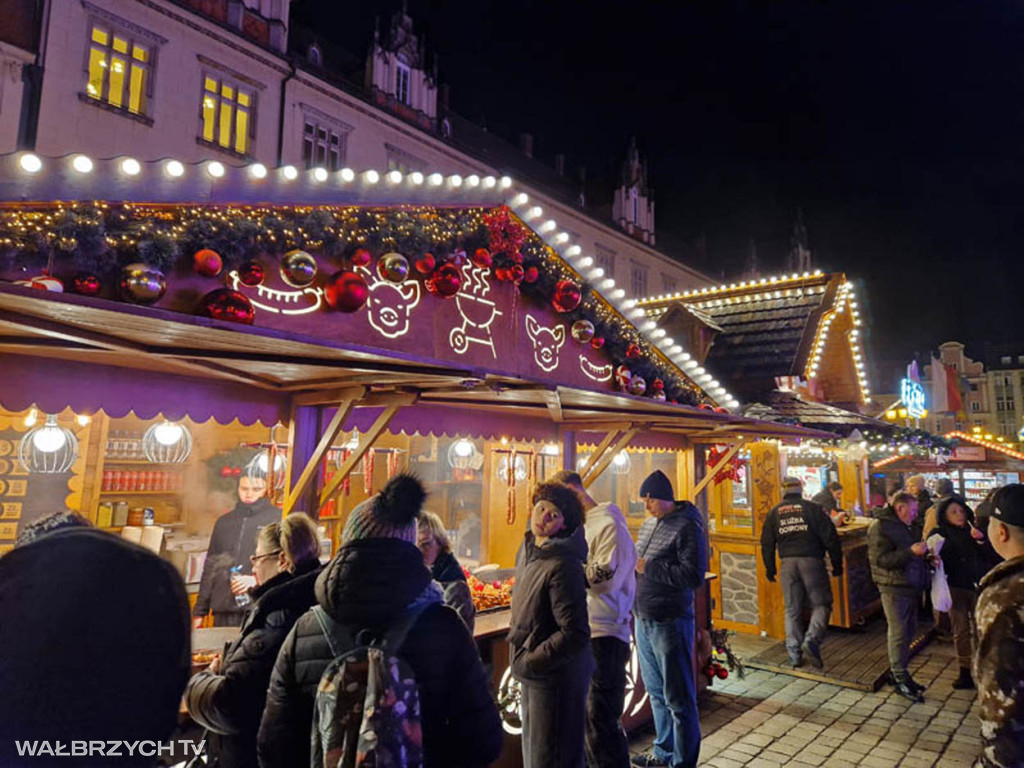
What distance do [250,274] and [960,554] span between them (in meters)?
8.87

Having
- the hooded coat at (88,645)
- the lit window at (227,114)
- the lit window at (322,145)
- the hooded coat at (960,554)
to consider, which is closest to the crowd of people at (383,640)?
the hooded coat at (88,645)

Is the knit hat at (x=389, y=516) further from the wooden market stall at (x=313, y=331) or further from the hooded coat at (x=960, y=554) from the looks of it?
the hooded coat at (x=960, y=554)

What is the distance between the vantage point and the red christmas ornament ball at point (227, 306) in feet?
11.5

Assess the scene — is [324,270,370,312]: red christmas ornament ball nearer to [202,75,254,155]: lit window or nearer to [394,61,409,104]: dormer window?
[202,75,254,155]: lit window

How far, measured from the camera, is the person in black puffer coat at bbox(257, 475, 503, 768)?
6.89ft

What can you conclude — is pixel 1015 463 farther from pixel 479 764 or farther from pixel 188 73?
pixel 188 73

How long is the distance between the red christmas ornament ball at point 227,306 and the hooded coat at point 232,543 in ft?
8.69

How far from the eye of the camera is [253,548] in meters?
5.68

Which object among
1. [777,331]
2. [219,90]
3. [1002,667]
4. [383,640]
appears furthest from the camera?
[219,90]

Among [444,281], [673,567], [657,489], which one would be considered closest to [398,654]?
[444,281]

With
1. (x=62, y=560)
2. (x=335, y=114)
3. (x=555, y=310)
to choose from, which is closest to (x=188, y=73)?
(x=335, y=114)

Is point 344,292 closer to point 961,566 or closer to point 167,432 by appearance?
point 167,432

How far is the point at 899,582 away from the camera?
715 cm

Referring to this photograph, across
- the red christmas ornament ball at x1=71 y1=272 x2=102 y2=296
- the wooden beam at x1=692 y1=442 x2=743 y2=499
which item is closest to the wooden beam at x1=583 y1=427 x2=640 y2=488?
the wooden beam at x1=692 y1=442 x2=743 y2=499
